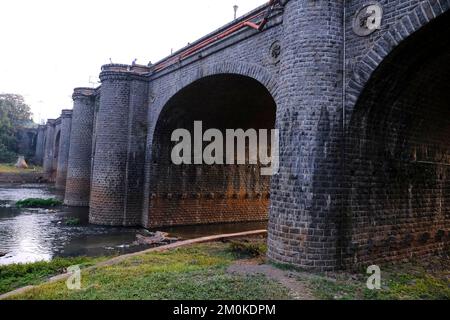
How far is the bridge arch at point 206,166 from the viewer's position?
14.2 metres

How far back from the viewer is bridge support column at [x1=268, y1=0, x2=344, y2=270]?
7219 mm

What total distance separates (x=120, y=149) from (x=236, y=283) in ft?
37.2

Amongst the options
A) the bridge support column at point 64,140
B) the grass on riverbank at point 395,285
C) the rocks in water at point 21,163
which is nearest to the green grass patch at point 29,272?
the grass on riverbank at point 395,285

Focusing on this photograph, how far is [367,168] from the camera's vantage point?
768 cm

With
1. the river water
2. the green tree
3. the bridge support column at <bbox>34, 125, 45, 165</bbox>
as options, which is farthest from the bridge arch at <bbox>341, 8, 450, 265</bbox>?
the green tree

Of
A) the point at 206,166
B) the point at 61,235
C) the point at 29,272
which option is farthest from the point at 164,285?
the point at 206,166

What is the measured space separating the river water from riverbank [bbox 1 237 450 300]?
138 inches

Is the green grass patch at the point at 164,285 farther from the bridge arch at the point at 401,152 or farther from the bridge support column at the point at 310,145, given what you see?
the bridge arch at the point at 401,152

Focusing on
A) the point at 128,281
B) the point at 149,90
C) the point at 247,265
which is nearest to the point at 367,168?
the point at 247,265

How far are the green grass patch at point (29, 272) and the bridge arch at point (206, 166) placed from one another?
7.03 metres

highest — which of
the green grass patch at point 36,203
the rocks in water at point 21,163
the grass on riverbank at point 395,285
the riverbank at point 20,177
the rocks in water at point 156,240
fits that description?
the rocks in water at point 21,163

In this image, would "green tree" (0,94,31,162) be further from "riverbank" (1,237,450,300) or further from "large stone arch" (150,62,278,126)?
"riverbank" (1,237,450,300)

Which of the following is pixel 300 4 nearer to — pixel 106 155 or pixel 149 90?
pixel 149 90

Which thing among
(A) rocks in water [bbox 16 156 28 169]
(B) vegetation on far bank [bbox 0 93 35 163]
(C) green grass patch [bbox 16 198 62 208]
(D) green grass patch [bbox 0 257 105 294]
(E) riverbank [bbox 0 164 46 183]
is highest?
(B) vegetation on far bank [bbox 0 93 35 163]
